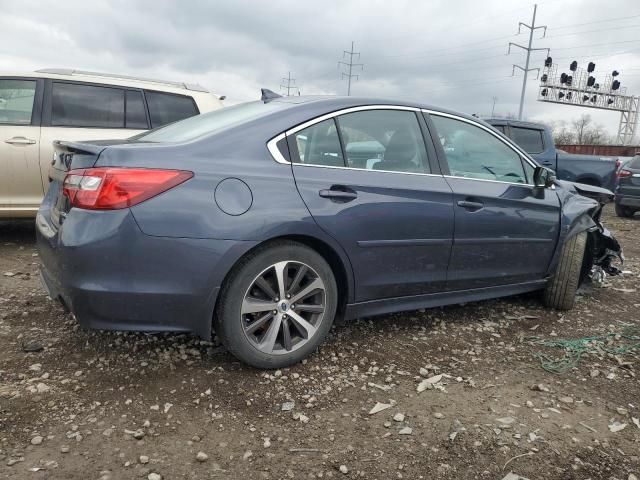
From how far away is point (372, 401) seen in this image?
8.82 feet

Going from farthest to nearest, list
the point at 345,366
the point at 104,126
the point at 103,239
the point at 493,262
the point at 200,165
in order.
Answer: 1. the point at 104,126
2. the point at 493,262
3. the point at 345,366
4. the point at 200,165
5. the point at 103,239

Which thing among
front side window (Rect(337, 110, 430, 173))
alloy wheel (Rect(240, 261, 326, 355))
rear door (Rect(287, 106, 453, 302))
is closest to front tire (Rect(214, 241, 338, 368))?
alloy wheel (Rect(240, 261, 326, 355))

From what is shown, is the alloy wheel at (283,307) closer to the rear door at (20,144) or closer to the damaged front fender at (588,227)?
the damaged front fender at (588,227)

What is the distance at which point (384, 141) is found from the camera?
129 inches

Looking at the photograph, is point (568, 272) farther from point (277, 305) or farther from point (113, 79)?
point (113, 79)

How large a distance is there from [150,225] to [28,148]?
3575 millimetres

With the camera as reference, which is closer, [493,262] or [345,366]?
[345,366]

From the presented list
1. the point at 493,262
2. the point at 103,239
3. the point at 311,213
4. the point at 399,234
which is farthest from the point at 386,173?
the point at 103,239

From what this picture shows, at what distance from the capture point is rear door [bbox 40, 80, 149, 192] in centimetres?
530

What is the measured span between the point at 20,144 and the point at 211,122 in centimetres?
309

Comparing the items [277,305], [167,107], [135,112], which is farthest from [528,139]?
[277,305]

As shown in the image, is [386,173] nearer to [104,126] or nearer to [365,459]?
[365,459]

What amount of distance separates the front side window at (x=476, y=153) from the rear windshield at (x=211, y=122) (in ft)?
3.96

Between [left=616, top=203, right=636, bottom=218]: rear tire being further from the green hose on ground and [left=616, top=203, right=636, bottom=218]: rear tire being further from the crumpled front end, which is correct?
the green hose on ground
